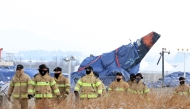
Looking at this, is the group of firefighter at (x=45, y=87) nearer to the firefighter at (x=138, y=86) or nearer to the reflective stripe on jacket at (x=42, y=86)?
the reflective stripe on jacket at (x=42, y=86)

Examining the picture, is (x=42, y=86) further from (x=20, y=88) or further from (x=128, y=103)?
(x=128, y=103)

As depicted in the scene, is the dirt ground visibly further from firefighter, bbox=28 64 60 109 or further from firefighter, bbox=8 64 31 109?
firefighter, bbox=8 64 31 109

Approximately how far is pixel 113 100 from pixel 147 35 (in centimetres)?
1981

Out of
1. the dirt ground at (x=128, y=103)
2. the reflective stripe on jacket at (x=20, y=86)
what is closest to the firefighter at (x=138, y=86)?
the reflective stripe on jacket at (x=20, y=86)

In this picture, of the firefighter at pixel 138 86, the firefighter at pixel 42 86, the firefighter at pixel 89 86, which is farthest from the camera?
the firefighter at pixel 138 86

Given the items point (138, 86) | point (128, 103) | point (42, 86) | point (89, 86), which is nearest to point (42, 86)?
point (42, 86)

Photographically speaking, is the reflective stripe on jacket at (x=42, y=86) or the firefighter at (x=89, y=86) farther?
the firefighter at (x=89, y=86)

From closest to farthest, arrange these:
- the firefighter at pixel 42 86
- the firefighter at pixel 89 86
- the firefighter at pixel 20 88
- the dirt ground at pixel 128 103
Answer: the dirt ground at pixel 128 103 → the firefighter at pixel 42 86 → the firefighter at pixel 20 88 → the firefighter at pixel 89 86

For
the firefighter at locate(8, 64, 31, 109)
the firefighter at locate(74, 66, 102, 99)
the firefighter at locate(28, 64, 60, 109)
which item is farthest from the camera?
the firefighter at locate(74, 66, 102, 99)

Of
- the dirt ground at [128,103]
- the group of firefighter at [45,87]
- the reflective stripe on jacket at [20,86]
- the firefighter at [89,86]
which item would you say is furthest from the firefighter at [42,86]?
the dirt ground at [128,103]

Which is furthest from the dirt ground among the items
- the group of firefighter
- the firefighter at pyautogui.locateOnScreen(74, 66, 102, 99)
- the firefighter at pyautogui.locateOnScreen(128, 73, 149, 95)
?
the firefighter at pyautogui.locateOnScreen(128, 73, 149, 95)

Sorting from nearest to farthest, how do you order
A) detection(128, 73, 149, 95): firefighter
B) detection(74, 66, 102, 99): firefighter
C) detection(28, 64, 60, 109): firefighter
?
detection(28, 64, 60, 109): firefighter → detection(74, 66, 102, 99): firefighter → detection(128, 73, 149, 95): firefighter

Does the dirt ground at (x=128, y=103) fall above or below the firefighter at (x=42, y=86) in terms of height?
below

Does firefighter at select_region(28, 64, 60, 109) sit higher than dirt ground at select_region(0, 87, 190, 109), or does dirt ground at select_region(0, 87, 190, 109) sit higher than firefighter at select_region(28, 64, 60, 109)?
firefighter at select_region(28, 64, 60, 109)
